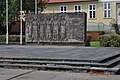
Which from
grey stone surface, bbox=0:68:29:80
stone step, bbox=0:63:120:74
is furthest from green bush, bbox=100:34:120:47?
grey stone surface, bbox=0:68:29:80

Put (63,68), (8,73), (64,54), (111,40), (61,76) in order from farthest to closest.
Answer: (111,40)
(64,54)
(63,68)
(8,73)
(61,76)

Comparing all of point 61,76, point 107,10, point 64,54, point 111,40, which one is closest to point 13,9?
point 111,40

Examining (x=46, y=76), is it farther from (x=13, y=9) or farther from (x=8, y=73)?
(x=13, y=9)

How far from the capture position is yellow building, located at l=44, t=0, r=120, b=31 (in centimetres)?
4147

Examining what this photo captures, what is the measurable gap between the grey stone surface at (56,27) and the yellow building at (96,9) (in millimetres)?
15770

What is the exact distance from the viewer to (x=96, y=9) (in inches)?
1690

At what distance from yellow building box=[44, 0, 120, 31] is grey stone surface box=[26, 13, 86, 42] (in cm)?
1577

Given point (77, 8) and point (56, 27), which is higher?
point (77, 8)

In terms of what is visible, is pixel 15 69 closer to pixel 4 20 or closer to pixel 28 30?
pixel 28 30

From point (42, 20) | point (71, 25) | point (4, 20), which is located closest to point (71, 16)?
point (71, 25)

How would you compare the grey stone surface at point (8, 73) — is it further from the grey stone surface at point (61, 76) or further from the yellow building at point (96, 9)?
the yellow building at point (96, 9)

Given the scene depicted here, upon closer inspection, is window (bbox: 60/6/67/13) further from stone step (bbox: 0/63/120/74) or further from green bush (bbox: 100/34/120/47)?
stone step (bbox: 0/63/120/74)

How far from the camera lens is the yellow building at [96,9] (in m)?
41.5

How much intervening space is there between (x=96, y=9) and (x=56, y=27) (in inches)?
717
